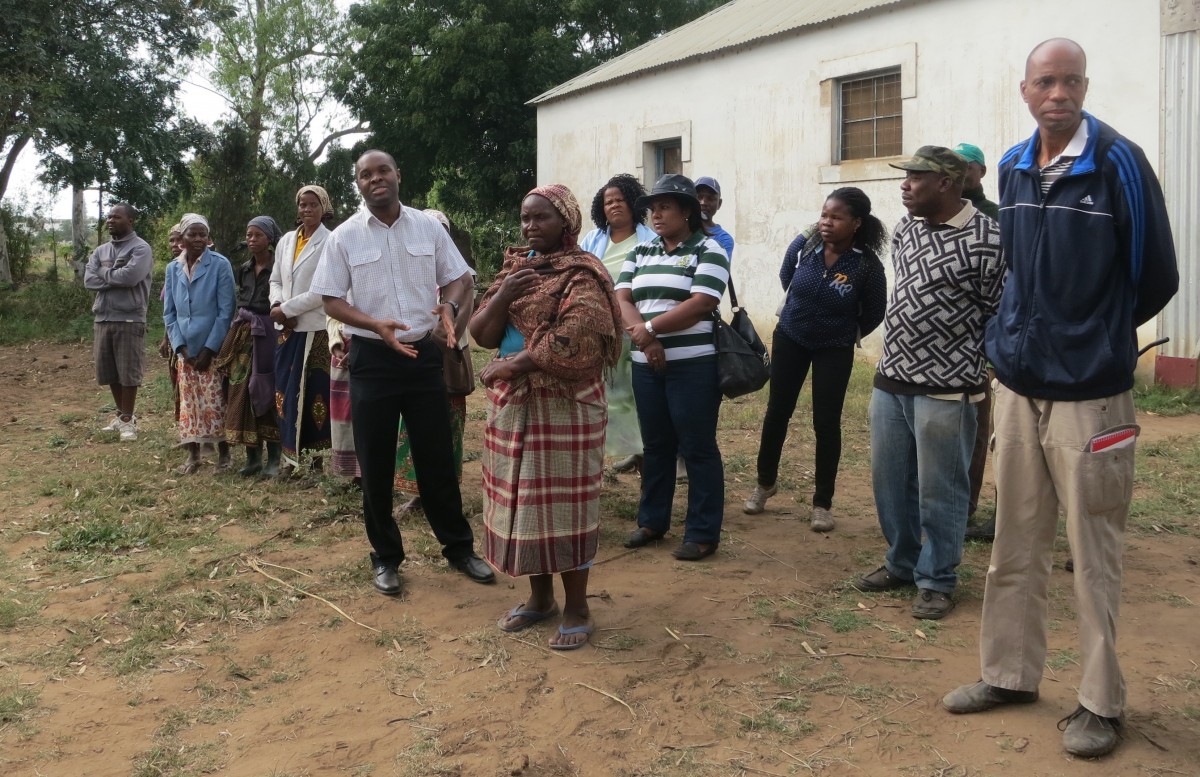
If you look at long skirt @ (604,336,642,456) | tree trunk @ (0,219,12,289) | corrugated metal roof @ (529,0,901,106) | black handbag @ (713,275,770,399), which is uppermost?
corrugated metal roof @ (529,0,901,106)

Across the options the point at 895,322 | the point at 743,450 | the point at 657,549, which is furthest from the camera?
the point at 743,450

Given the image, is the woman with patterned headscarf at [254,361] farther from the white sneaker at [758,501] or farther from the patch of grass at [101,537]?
the white sneaker at [758,501]

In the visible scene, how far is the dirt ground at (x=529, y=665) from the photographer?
10.3ft

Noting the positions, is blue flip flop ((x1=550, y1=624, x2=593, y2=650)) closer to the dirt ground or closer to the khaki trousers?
the dirt ground

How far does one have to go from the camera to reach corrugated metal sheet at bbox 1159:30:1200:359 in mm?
8484

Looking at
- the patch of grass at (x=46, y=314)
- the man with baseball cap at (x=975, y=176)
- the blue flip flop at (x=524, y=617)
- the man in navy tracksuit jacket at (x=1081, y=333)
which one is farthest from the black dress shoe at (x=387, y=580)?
the patch of grass at (x=46, y=314)

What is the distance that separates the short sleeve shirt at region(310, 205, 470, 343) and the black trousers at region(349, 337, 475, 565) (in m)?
0.12

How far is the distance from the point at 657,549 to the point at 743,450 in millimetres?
2510

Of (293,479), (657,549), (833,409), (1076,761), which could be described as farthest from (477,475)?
(1076,761)

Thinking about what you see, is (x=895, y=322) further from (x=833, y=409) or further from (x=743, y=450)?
(x=743, y=450)

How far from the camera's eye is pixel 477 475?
22.5 feet

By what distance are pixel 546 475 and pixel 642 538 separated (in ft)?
4.95

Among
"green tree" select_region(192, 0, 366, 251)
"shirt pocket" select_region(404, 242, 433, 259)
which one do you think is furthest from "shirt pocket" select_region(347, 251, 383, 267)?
"green tree" select_region(192, 0, 366, 251)

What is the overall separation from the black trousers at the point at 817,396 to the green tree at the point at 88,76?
39.8 ft
